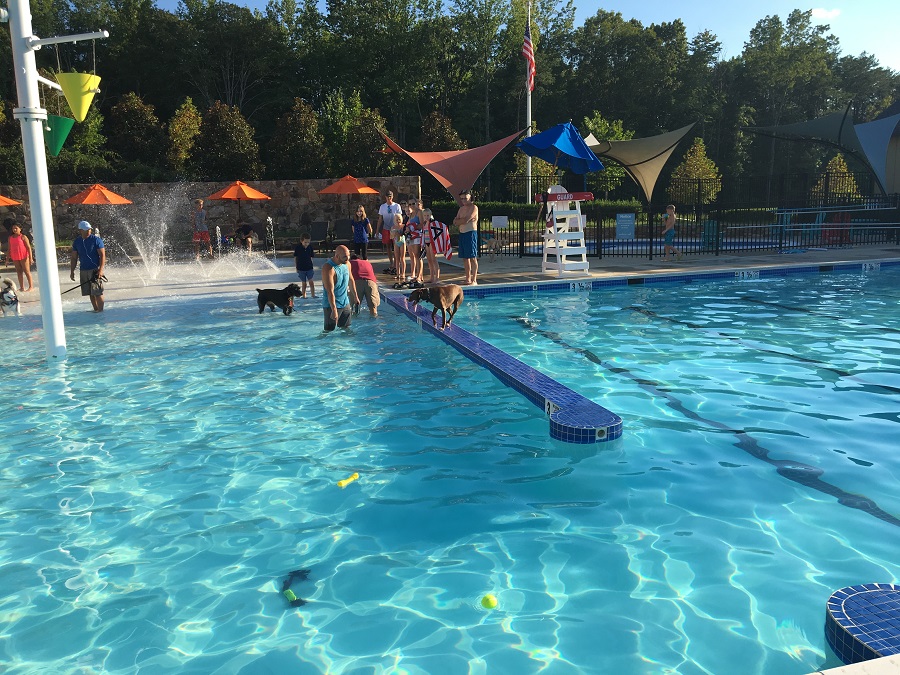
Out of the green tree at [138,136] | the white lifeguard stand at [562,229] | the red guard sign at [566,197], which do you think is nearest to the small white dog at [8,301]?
the white lifeguard stand at [562,229]

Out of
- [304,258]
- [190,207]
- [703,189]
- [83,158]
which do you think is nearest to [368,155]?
[190,207]

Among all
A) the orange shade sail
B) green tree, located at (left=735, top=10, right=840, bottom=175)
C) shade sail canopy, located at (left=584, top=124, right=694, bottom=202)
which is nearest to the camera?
the orange shade sail

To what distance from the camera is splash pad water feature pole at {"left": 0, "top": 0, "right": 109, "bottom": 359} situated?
7492mm

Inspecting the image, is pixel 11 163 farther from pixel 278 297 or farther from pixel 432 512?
pixel 432 512

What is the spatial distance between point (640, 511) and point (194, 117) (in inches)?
1181

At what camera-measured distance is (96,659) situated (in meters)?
3.26

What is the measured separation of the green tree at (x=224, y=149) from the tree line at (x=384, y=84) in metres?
0.06

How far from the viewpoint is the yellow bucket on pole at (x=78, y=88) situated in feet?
24.9

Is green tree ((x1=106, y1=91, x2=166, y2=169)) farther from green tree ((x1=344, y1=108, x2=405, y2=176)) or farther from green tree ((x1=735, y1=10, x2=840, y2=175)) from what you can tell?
green tree ((x1=735, y1=10, x2=840, y2=175))

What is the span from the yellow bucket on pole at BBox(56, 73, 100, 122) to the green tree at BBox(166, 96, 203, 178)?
22374 mm

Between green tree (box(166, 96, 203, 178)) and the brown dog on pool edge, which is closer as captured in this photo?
the brown dog on pool edge

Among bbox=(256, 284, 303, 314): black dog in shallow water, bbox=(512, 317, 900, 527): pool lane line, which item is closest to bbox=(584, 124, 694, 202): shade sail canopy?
bbox=(256, 284, 303, 314): black dog in shallow water

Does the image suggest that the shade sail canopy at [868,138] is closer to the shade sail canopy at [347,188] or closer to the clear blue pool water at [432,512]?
the shade sail canopy at [347,188]

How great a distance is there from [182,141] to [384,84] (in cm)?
1746
